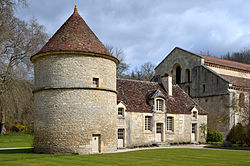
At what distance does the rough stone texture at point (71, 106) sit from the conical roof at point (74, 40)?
0.48 metres

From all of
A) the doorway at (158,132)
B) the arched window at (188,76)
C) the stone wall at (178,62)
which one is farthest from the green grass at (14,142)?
the arched window at (188,76)

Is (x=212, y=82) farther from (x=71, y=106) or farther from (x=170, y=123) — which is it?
(x=71, y=106)

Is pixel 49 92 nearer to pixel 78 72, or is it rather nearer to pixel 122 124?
pixel 78 72

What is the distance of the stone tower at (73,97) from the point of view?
18469 mm

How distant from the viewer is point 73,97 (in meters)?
18.7

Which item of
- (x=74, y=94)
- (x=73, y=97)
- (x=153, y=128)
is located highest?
(x=74, y=94)

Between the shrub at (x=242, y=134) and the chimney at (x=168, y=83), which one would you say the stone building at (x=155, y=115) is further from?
the shrub at (x=242, y=134)

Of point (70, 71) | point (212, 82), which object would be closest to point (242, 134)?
point (212, 82)

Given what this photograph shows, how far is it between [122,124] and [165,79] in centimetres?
788

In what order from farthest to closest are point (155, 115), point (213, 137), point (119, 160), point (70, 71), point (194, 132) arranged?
point (213, 137) < point (194, 132) < point (155, 115) < point (70, 71) < point (119, 160)

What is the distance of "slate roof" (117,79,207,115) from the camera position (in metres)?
26.0

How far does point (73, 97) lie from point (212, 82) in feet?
68.6

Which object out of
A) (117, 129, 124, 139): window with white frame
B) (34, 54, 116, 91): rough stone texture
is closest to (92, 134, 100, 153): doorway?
(34, 54, 116, 91): rough stone texture

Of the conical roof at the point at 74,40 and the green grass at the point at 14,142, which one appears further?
the green grass at the point at 14,142
